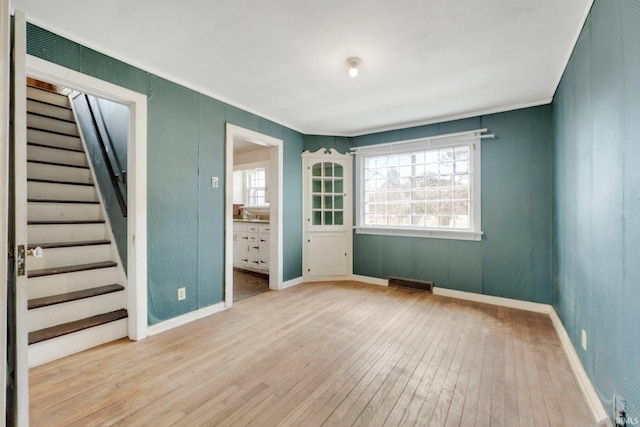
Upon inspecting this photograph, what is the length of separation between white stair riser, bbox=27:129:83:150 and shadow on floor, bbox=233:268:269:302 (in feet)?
9.29

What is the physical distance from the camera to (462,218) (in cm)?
391

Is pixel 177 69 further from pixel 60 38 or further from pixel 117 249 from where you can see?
pixel 117 249

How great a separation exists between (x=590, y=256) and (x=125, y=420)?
10.0 feet

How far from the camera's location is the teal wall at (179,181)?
2.56 metres

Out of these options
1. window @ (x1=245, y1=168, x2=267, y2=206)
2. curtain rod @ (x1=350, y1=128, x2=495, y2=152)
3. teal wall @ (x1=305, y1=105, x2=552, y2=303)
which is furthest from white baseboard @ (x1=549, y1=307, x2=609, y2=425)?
window @ (x1=245, y1=168, x2=267, y2=206)

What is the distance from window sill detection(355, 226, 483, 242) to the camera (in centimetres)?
379

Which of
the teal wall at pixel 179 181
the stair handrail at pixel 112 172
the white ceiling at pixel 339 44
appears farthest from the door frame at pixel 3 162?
the stair handrail at pixel 112 172

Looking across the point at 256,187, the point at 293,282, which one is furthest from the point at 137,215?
the point at 256,187

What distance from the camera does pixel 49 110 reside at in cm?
373

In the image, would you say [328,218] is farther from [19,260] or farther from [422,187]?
[19,260]

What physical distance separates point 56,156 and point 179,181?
185 centimetres

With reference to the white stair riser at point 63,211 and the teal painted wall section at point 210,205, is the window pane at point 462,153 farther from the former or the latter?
the white stair riser at point 63,211

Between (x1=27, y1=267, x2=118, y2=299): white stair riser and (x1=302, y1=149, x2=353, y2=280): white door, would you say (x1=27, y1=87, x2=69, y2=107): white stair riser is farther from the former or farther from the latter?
(x1=302, y1=149, x2=353, y2=280): white door

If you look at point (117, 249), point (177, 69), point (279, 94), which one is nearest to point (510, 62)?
point (279, 94)
